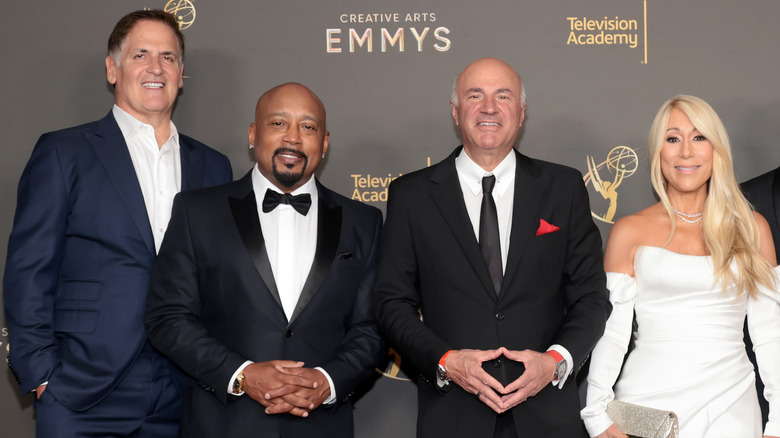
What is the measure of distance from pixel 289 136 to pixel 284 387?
97cm

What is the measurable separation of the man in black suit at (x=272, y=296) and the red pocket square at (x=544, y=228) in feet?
2.17

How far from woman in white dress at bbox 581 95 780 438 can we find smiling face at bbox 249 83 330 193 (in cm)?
126

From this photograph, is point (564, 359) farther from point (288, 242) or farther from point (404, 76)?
point (404, 76)

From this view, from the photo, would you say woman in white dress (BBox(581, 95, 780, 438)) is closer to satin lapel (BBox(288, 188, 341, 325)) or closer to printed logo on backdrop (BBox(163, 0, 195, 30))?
satin lapel (BBox(288, 188, 341, 325))

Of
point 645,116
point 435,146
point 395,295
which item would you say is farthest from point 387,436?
point 645,116

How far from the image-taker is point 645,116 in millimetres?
3660

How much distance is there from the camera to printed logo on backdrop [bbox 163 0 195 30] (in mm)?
3775

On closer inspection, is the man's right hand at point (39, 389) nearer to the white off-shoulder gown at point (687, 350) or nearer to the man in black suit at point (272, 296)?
the man in black suit at point (272, 296)

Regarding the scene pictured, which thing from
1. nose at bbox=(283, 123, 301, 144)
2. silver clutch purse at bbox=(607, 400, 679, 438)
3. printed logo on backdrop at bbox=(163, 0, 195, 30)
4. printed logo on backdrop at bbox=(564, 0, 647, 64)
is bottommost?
silver clutch purse at bbox=(607, 400, 679, 438)

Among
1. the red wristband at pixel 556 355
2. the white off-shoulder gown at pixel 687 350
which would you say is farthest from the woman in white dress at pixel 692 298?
the red wristband at pixel 556 355

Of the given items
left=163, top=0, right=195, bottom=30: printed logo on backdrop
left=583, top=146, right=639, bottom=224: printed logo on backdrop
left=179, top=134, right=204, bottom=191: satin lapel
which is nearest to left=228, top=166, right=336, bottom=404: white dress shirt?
left=179, top=134, right=204, bottom=191: satin lapel

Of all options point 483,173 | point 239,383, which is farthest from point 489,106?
point 239,383

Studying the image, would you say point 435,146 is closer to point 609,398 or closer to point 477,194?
point 477,194

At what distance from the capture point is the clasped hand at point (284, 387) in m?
2.52
